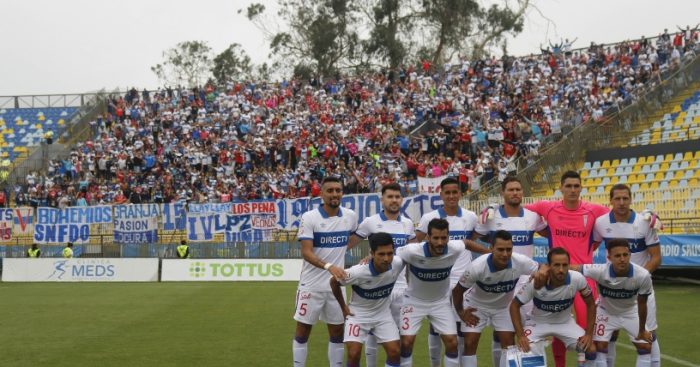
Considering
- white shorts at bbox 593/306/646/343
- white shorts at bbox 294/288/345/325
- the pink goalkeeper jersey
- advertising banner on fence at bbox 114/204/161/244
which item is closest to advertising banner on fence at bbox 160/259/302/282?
advertising banner on fence at bbox 114/204/161/244

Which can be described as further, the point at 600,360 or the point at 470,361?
the point at 470,361

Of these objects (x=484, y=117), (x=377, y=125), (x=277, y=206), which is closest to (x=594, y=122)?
(x=484, y=117)

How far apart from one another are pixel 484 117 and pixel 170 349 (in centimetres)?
2539

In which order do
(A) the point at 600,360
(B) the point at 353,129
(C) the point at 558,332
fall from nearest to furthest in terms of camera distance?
(C) the point at 558,332 → (A) the point at 600,360 → (B) the point at 353,129

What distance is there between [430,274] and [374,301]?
27.6 inches

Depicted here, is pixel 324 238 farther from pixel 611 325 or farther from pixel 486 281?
pixel 611 325

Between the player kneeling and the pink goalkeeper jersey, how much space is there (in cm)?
225

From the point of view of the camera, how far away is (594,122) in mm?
34750

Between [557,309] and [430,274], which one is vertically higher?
[430,274]

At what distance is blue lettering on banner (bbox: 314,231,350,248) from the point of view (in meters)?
10.9

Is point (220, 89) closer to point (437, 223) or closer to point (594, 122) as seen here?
point (594, 122)

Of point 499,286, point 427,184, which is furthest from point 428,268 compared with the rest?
point 427,184

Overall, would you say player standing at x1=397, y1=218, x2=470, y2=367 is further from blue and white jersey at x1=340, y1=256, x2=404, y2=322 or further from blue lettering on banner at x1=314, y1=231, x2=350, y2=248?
blue lettering on banner at x1=314, y1=231, x2=350, y2=248

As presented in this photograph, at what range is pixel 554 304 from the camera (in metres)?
9.68
